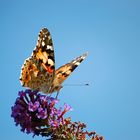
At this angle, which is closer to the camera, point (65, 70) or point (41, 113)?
point (41, 113)

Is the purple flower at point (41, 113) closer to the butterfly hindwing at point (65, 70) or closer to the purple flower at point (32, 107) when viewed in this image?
the purple flower at point (32, 107)

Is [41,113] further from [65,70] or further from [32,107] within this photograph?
[65,70]

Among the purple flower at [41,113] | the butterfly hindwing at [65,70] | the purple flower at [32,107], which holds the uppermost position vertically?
the butterfly hindwing at [65,70]

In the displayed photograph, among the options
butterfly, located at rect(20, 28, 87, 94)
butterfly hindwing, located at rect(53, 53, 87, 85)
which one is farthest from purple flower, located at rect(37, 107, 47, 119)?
butterfly hindwing, located at rect(53, 53, 87, 85)

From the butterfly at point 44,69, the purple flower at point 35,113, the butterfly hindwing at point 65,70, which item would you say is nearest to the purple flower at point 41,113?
the purple flower at point 35,113

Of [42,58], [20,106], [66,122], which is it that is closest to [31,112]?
[20,106]

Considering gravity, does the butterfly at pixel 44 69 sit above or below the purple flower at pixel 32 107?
above

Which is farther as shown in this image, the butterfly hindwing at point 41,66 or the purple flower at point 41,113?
the butterfly hindwing at point 41,66

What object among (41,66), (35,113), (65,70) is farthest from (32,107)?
(41,66)

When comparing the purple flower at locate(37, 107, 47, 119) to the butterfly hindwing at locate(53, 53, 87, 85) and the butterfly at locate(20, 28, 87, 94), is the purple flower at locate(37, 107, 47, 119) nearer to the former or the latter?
the butterfly at locate(20, 28, 87, 94)

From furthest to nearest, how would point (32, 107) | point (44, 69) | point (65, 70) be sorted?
1. point (44, 69)
2. point (65, 70)
3. point (32, 107)
